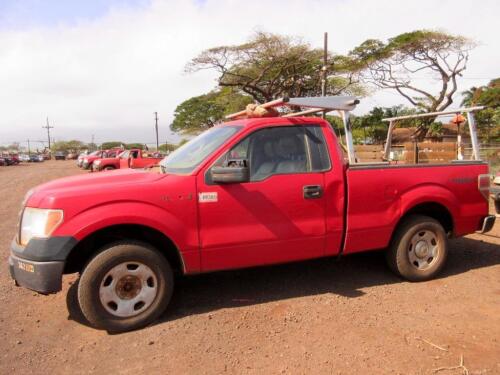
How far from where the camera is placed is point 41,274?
11.1 feet

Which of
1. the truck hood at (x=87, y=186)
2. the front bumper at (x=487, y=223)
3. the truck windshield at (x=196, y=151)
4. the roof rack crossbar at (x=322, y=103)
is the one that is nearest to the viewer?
the truck hood at (x=87, y=186)

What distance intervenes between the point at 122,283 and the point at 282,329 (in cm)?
143

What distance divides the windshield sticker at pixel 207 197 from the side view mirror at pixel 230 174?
13cm

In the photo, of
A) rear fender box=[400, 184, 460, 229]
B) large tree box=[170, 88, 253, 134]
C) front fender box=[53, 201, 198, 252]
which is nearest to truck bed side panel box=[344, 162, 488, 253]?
rear fender box=[400, 184, 460, 229]

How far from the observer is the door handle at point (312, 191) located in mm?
4023

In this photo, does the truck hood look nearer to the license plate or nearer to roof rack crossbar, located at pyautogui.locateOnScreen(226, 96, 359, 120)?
the license plate

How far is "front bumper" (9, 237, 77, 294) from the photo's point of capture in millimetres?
3346

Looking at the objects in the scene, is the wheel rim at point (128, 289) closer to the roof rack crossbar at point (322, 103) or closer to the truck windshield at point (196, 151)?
the truck windshield at point (196, 151)

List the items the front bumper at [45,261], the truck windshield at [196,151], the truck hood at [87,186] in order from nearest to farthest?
the front bumper at [45,261] → the truck hood at [87,186] → the truck windshield at [196,151]

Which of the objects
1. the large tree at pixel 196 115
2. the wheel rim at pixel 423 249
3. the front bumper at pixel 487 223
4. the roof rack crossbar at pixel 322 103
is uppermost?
the large tree at pixel 196 115

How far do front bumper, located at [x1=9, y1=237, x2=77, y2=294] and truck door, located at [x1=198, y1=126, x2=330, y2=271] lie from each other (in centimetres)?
114

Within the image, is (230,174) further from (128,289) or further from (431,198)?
(431,198)

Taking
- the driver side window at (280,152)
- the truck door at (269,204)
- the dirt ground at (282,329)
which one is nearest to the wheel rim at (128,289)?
the dirt ground at (282,329)

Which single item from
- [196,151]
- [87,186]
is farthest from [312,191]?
[87,186]
